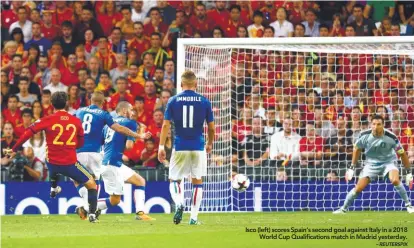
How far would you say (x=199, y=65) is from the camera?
58.9ft

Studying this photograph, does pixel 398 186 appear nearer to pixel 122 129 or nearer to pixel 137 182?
pixel 137 182

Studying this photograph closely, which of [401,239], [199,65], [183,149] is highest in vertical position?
[199,65]

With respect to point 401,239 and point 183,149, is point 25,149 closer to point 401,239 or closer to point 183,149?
point 183,149

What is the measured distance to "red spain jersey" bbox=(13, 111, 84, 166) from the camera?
45.5 ft

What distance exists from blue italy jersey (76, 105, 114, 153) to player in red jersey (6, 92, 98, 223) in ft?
2.18

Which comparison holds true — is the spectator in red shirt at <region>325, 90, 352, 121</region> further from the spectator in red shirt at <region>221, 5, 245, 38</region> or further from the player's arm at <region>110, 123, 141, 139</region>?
the player's arm at <region>110, 123, 141, 139</region>

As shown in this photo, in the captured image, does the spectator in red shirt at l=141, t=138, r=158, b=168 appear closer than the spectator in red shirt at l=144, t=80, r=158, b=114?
Yes

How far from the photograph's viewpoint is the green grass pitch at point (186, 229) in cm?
1135

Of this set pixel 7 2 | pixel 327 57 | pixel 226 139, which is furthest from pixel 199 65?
pixel 7 2

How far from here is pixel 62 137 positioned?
45.7 ft

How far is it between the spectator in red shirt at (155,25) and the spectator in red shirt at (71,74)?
5.74 ft

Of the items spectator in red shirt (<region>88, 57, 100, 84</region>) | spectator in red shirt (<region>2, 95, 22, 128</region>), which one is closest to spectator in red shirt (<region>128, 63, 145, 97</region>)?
spectator in red shirt (<region>88, 57, 100, 84</region>)

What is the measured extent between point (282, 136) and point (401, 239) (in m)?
6.87

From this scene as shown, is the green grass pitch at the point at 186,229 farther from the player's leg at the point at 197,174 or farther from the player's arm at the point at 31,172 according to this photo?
the player's arm at the point at 31,172
